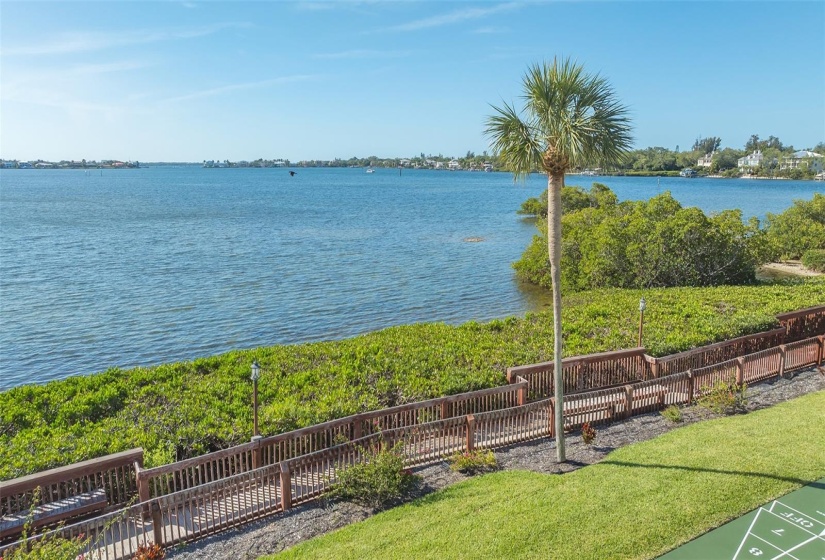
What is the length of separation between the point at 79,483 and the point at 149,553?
2433 mm

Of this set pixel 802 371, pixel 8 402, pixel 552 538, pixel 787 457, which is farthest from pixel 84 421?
pixel 802 371

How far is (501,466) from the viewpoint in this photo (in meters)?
11.1

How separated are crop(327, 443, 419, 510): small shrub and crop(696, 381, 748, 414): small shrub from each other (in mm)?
7724

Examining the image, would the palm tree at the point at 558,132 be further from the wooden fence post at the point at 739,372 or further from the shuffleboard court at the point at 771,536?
the wooden fence post at the point at 739,372

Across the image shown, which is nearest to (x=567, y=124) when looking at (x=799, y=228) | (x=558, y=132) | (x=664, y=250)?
(x=558, y=132)

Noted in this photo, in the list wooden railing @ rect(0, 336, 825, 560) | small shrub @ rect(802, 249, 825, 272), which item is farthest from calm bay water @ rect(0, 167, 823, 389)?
small shrub @ rect(802, 249, 825, 272)

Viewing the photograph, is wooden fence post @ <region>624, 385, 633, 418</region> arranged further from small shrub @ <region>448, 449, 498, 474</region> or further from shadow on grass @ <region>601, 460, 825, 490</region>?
small shrub @ <region>448, 449, 498, 474</region>

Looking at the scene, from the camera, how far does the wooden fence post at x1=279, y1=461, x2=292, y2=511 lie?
956 centimetres

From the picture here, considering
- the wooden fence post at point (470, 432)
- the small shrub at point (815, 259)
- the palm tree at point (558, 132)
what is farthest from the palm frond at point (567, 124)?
the small shrub at point (815, 259)

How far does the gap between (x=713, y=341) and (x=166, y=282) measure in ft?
105

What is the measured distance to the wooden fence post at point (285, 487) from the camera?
956cm

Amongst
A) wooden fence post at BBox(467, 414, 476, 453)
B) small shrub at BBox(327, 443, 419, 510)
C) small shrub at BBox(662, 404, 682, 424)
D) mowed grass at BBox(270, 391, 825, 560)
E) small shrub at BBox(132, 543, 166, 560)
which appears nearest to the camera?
small shrub at BBox(132, 543, 166, 560)

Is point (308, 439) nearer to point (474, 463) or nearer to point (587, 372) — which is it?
point (474, 463)

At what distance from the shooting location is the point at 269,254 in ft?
161
